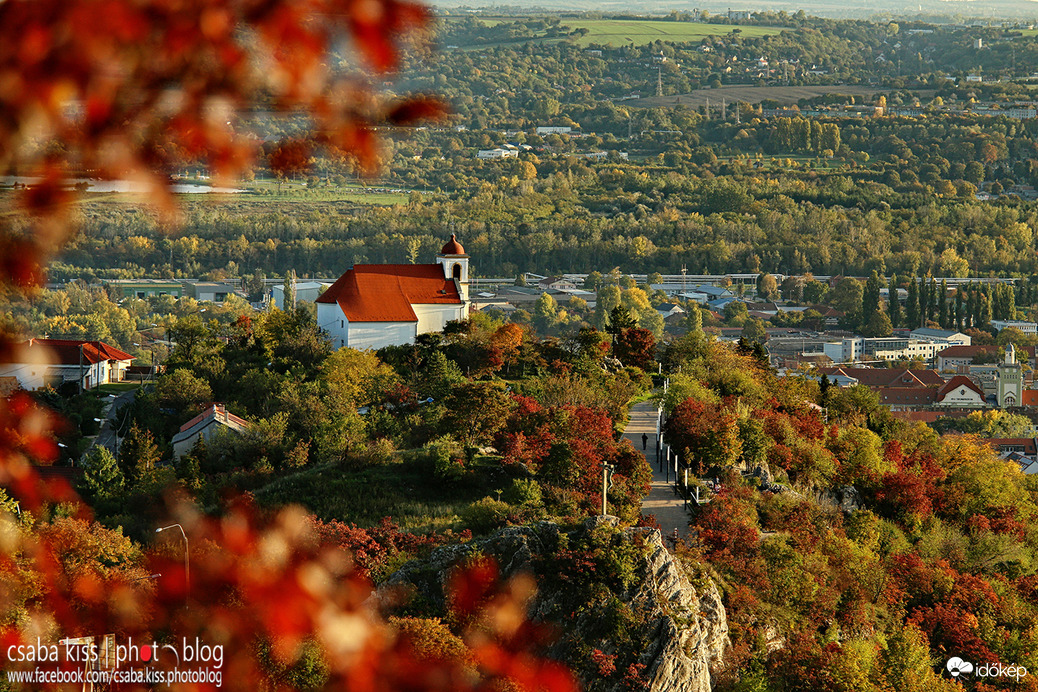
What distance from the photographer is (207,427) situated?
26594 millimetres

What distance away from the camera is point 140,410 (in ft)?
96.8

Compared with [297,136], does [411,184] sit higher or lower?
lower

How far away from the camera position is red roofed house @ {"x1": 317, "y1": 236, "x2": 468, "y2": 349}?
30.8 metres

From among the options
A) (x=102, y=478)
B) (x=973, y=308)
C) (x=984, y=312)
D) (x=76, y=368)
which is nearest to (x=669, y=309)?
(x=973, y=308)

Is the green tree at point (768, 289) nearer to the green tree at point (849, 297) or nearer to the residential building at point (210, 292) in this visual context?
the green tree at point (849, 297)

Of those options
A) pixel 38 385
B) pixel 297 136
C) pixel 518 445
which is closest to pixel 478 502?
pixel 518 445

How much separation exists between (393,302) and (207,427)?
643cm

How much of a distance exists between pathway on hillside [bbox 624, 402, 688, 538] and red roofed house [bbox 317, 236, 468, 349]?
819 cm

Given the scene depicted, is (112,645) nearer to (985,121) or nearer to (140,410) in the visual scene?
(140,410)

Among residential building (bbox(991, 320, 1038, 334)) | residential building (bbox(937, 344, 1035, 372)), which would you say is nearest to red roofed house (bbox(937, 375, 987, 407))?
residential building (bbox(937, 344, 1035, 372))

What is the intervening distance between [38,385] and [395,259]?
60.1 m

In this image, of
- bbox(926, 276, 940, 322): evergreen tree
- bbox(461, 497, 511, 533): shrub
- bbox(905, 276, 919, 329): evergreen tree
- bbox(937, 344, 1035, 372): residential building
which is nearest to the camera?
bbox(461, 497, 511, 533): shrub

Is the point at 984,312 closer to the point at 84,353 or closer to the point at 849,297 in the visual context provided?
the point at 849,297

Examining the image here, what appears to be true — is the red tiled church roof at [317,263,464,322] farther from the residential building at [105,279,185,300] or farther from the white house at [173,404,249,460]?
the residential building at [105,279,185,300]
